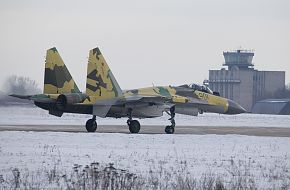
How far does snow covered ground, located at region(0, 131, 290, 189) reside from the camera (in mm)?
17250

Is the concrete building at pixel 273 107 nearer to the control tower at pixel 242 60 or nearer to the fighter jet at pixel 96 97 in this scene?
the control tower at pixel 242 60

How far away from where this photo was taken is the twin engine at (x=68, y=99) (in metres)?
32.4

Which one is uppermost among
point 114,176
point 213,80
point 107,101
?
point 213,80

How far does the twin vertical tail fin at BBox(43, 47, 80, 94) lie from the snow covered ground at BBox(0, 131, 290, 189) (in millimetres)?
5535

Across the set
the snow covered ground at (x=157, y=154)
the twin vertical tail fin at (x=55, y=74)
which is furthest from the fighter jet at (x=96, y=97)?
the snow covered ground at (x=157, y=154)

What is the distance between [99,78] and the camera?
3312cm

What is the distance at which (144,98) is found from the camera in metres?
33.3

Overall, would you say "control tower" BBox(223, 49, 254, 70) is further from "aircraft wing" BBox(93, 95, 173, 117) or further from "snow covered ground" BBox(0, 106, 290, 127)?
"aircraft wing" BBox(93, 95, 173, 117)

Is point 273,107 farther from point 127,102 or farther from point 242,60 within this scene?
Answer: point 127,102

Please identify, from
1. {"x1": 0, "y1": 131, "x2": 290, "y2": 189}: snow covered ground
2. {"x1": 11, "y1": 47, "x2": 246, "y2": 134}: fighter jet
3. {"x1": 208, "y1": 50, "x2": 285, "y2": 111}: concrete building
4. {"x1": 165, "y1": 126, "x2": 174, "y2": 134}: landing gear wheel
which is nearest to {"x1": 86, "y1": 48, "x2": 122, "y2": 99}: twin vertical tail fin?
{"x1": 11, "y1": 47, "x2": 246, "y2": 134}: fighter jet

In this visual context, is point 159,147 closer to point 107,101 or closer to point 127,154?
point 127,154

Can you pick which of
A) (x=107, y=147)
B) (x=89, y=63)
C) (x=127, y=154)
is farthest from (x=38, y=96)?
(x=127, y=154)

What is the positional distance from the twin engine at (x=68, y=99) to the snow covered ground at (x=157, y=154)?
3.79 metres

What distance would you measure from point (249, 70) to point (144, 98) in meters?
117
